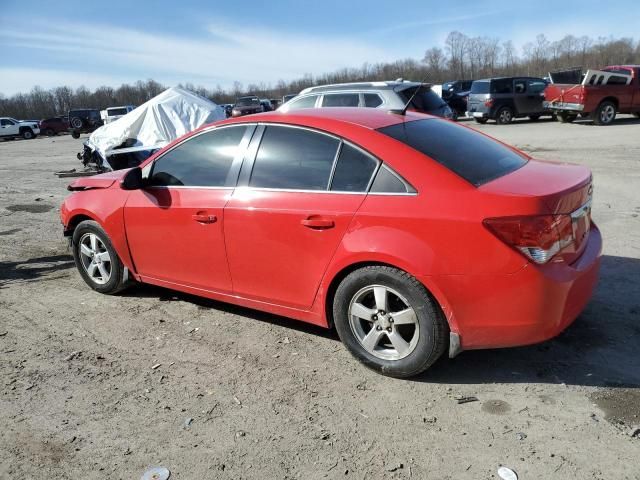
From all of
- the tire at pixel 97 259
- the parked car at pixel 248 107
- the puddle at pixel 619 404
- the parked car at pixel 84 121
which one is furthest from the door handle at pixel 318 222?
the parked car at pixel 84 121

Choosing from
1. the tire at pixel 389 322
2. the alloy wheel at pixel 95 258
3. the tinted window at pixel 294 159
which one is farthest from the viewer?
→ the alloy wheel at pixel 95 258

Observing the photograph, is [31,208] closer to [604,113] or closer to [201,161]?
[201,161]

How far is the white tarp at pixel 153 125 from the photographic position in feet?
45.4

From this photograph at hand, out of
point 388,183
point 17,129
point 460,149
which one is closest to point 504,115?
point 460,149

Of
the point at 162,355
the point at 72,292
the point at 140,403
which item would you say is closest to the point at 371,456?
the point at 140,403

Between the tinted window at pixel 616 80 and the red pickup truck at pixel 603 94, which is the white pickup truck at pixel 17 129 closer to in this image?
the red pickup truck at pixel 603 94

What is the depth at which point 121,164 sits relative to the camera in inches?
507

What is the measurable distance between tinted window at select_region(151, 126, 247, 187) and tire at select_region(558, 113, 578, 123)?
19.1 metres

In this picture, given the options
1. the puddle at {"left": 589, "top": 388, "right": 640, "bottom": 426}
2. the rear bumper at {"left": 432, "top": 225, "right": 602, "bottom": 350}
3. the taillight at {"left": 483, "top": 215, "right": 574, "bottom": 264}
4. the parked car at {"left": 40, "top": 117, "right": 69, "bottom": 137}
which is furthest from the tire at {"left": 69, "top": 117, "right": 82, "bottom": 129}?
the puddle at {"left": 589, "top": 388, "right": 640, "bottom": 426}

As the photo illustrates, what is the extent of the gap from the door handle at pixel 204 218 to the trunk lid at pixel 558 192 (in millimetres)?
1907

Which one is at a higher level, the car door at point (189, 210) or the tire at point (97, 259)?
the car door at point (189, 210)

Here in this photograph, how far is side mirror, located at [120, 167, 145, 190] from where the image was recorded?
409 centimetres

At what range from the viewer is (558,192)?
2.84 metres

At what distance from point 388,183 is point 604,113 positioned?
18581 millimetres
